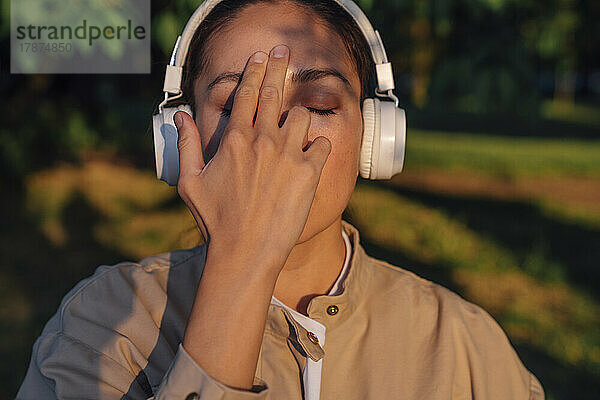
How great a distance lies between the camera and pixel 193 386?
1.29 metres

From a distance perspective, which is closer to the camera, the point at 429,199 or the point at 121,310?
the point at 121,310

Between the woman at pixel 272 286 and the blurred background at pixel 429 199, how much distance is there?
68 cm

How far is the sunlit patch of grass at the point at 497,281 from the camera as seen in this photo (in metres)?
5.36

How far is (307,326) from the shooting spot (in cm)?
181

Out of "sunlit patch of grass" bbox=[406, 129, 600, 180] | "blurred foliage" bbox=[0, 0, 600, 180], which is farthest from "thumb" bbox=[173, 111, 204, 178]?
"sunlit patch of grass" bbox=[406, 129, 600, 180]

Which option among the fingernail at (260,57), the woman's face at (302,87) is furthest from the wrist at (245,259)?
the fingernail at (260,57)

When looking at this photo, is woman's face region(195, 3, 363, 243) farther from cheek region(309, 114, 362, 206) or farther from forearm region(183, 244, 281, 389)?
forearm region(183, 244, 281, 389)

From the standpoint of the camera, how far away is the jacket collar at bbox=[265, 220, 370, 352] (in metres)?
1.71

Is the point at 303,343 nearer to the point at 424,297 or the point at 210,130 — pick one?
the point at 424,297

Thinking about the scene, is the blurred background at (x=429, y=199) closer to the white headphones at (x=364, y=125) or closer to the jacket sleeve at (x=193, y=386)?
the white headphones at (x=364, y=125)

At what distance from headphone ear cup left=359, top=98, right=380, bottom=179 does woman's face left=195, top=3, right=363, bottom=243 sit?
5 centimetres

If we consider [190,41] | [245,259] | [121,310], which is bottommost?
[121,310]

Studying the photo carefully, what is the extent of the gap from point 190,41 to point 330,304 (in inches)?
35.6

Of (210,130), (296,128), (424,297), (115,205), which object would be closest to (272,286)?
(296,128)
